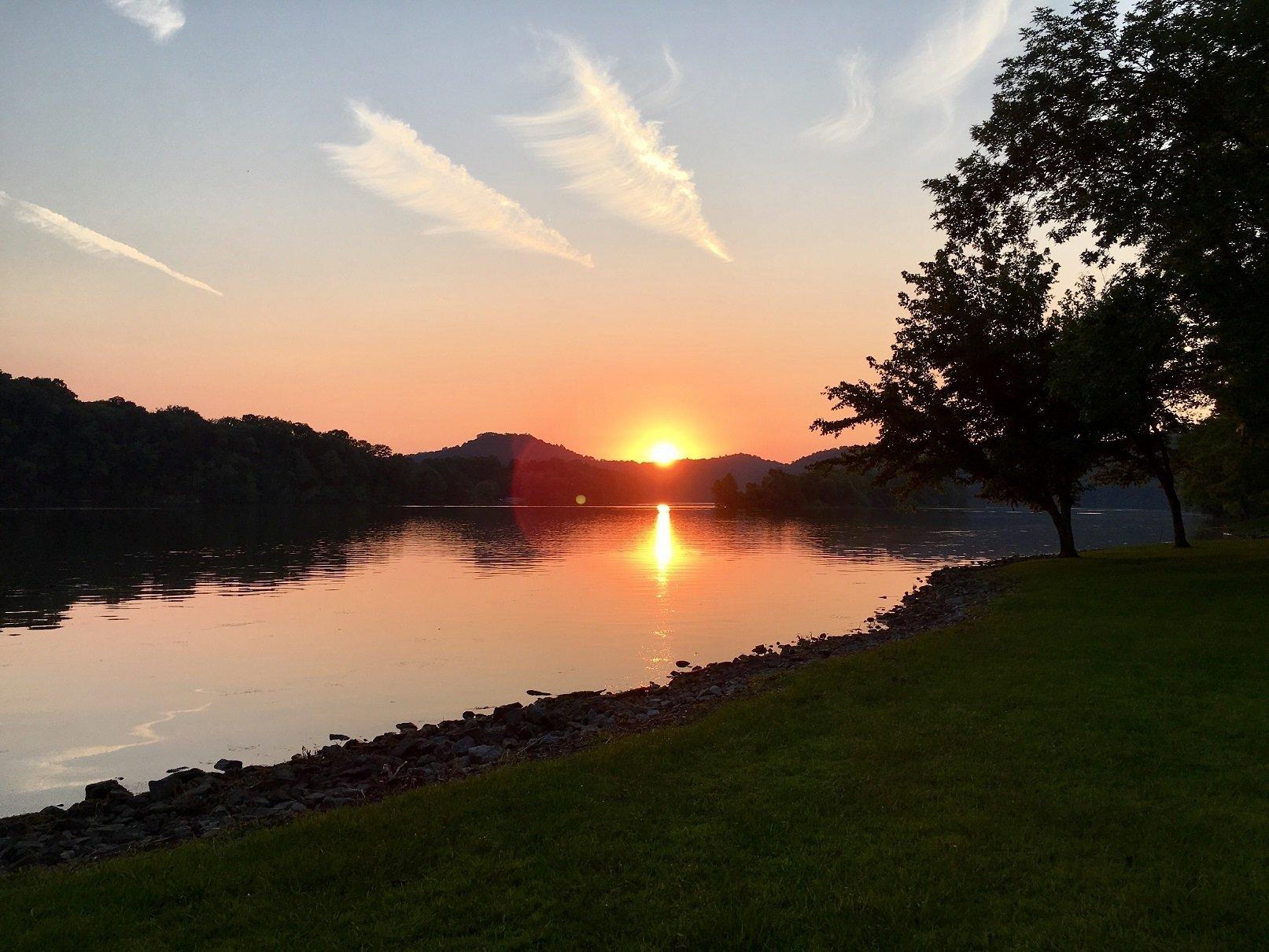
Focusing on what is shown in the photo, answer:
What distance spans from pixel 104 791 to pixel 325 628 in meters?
19.6

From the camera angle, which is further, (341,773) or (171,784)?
(341,773)

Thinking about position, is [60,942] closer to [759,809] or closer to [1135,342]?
[759,809]

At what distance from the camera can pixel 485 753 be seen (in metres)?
16.3

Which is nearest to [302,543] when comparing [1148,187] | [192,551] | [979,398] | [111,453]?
[192,551]

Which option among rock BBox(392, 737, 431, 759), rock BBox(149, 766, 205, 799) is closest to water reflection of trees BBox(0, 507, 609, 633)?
rock BBox(149, 766, 205, 799)

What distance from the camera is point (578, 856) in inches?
369

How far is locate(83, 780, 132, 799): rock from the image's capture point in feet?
51.1

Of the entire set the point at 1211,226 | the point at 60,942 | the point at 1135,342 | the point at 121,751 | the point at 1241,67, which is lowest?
the point at 121,751

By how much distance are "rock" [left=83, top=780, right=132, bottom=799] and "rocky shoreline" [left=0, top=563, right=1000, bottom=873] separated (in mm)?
30

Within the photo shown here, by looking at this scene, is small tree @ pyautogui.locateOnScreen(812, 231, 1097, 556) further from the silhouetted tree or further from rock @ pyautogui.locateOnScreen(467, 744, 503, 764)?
rock @ pyautogui.locateOnScreen(467, 744, 503, 764)

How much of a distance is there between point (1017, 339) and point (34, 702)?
46711mm

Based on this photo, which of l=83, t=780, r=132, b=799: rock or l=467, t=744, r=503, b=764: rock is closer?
l=83, t=780, r=132, b=799: rock

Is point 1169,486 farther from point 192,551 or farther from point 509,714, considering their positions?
point 192,551

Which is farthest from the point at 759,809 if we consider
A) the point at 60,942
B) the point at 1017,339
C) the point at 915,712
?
the point at 1017,339
